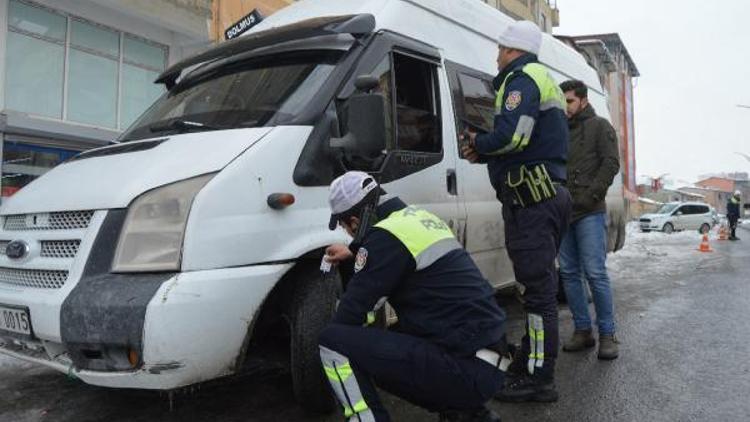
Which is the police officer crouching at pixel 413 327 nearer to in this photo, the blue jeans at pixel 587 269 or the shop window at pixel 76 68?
the blue jeans at pixel 587 269

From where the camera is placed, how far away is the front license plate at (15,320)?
269 cm

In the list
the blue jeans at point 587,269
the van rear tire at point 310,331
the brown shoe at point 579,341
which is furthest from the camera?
the brown shoe at point 579,341

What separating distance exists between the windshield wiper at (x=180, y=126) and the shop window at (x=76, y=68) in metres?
6.89

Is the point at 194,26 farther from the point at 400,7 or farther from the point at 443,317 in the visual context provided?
the point at 443,317

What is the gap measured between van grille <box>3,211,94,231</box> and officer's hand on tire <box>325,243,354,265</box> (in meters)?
1.07

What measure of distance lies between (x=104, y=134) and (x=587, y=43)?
120ft

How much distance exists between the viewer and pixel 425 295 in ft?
7.55

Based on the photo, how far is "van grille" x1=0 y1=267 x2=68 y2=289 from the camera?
2682mm

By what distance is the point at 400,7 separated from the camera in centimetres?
386

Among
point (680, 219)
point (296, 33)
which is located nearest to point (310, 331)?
point (296, 33)

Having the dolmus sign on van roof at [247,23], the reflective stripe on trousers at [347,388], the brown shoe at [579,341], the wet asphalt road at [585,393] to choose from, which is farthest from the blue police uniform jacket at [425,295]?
the dolmus sign on van roof at [247,23]

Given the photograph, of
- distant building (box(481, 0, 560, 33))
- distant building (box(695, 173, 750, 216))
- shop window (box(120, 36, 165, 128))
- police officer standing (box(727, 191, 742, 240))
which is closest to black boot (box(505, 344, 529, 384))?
shop window (box(120, 36, 165, 128))

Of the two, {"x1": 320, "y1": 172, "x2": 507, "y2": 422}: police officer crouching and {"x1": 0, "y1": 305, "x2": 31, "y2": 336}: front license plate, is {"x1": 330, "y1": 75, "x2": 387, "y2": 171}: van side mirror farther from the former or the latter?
{"x1": 0, "y1": 305, "x2": 31, "y2": 336}: front license plate

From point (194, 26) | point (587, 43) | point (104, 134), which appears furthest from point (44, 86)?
point (587, 43)
